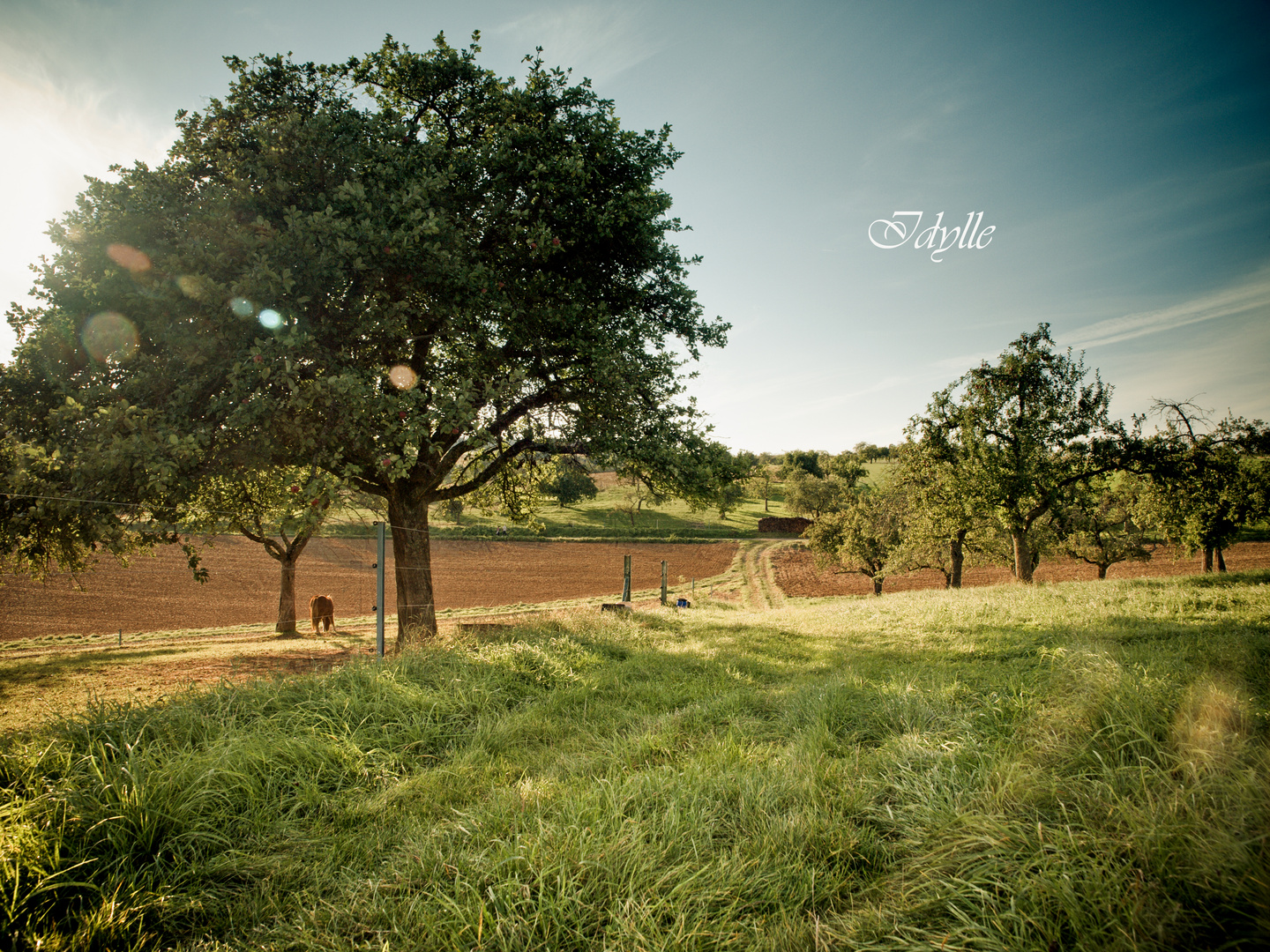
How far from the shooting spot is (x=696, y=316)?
39.6ft

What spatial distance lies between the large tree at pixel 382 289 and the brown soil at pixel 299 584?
9.50 metres

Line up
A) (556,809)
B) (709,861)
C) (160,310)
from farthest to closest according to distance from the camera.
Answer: (160,310) < (556,809) < (709,861)

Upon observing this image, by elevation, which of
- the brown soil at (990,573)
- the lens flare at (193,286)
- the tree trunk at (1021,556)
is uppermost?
the lens flare at (193,286)

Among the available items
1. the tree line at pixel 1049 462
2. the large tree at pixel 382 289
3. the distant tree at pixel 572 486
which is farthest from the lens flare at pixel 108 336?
the tree line at pixel 1049 462

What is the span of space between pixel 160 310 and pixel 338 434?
3.18 meters

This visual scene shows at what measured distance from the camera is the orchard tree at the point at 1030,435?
1872 centimetres

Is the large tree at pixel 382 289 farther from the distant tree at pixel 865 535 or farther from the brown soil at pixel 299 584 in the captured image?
the distant tree at pixel 865 535

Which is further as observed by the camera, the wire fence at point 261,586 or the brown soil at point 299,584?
the brown soil at point 299,584

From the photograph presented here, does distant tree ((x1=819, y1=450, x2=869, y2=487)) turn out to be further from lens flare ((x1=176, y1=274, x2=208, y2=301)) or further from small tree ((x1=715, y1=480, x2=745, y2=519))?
lens flare ((x1=176, y1=274, x2=208, y2=301))

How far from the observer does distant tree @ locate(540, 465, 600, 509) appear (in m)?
14.0

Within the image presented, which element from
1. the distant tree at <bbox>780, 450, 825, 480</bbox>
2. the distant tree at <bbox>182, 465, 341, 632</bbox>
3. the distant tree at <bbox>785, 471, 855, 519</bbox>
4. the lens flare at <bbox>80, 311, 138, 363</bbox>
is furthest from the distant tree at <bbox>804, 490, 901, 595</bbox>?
the distant tree at <bbox>780, 450, 825, 480</bbox>

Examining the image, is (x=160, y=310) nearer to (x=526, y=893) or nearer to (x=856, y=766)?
(x=526, y=893)

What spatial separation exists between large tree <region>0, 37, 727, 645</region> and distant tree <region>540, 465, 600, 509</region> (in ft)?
5.74

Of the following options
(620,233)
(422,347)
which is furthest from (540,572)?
(620,233)
